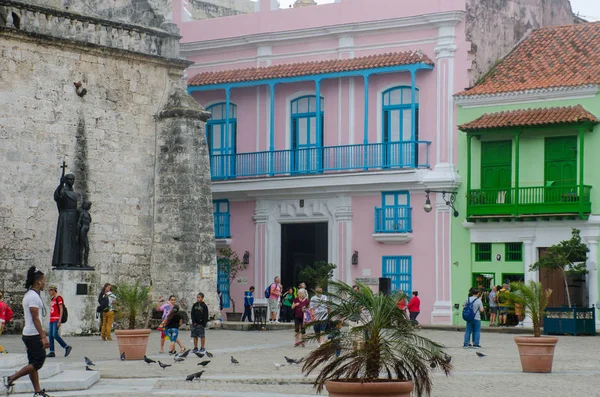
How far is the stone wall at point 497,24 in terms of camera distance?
39.2m

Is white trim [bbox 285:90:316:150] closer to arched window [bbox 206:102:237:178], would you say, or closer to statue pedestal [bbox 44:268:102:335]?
arched window [bbox 206:102:237:178]

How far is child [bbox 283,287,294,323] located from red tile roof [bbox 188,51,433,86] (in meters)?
6.87

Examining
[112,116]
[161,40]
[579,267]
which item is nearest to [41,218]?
[112,116]

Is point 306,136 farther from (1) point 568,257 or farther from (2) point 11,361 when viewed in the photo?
(2) point 11,361

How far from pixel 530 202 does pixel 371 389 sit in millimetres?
24853

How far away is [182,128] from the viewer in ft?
110

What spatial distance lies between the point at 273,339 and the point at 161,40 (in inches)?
331

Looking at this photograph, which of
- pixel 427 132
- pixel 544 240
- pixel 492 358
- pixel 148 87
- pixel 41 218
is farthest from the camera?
pixel 427 132

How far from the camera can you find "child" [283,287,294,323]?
125 feet

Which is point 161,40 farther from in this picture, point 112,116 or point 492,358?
point 492,358

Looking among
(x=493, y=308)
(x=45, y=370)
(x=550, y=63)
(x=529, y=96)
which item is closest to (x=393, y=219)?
(x=493, y=308)

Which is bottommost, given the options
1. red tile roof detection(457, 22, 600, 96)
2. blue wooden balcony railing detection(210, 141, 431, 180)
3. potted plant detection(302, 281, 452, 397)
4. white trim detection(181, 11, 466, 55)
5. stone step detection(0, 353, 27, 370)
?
stone step detection(0, 353, 27, 370)

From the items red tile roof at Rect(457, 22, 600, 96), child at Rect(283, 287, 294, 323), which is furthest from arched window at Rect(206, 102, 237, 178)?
red tile roof at Rect(457, 22, 600, 96)

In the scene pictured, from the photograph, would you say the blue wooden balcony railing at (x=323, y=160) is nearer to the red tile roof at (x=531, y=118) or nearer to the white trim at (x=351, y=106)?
the white trim at (x=351, y=106)
